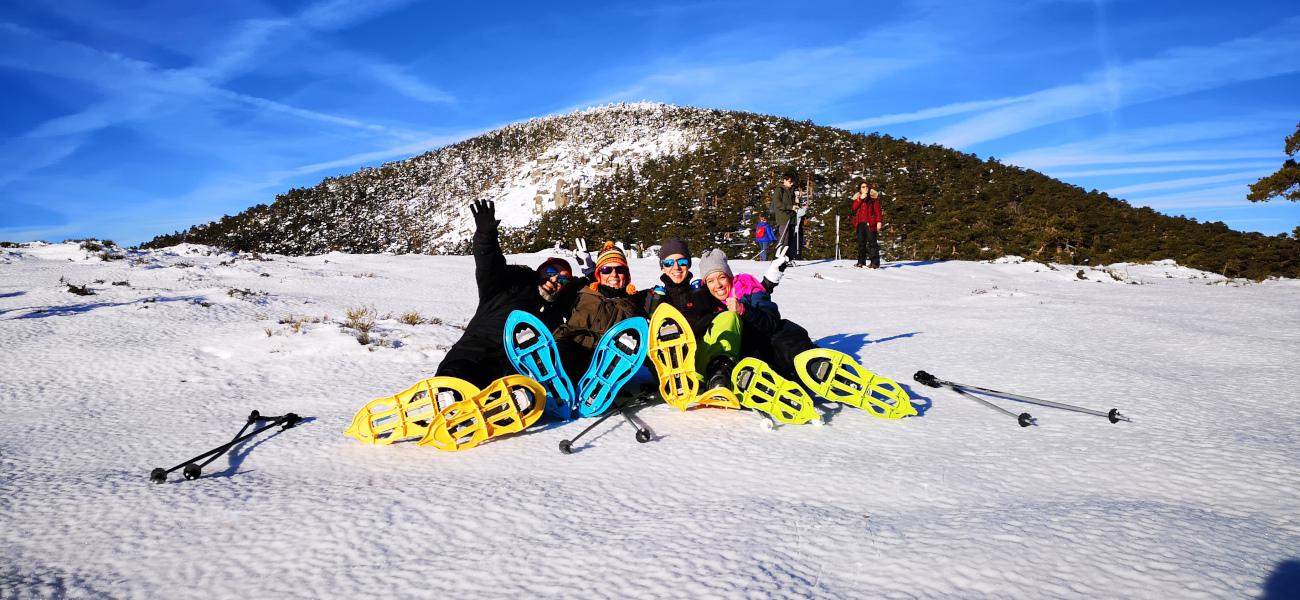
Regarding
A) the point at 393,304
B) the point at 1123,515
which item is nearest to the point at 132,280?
the point at 393,304

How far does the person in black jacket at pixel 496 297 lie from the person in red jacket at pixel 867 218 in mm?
9568

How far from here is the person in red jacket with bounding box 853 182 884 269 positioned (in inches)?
507

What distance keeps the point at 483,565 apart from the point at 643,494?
0.80 meters

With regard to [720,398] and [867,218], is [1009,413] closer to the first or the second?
[720,398]

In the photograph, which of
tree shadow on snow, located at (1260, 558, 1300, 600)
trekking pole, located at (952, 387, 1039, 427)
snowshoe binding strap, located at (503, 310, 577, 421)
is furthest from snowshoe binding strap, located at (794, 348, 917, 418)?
tree shadow on snow, located at (1260, 558, 1300, 600)

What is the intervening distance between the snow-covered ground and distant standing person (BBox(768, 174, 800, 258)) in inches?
294

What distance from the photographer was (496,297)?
4332 mm

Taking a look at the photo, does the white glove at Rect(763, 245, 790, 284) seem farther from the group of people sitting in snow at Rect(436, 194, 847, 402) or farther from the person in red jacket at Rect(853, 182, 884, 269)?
the person in red jacket at Rect(853, 182, 884, 269)

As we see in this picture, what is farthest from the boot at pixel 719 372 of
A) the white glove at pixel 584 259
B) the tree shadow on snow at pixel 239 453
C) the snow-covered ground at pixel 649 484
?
the tree shadow on snow at pixel 239 453

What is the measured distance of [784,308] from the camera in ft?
28.3

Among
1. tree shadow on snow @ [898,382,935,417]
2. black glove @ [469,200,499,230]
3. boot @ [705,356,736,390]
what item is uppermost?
black glove @ [469,200,499,230]

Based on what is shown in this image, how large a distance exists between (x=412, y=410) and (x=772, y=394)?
2.08 m

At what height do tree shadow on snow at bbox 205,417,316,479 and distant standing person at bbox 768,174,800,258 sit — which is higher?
distant standing person at bbox 768,174,800,258

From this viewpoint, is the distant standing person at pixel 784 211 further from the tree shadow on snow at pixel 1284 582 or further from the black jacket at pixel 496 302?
the tree shadow on snow at pixel 1284 582
